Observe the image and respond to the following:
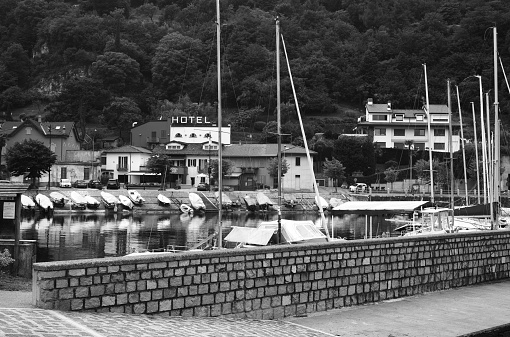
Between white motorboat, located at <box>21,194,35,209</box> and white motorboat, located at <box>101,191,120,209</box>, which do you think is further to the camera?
white motorboat, located at <box>101,191,120,209</box>

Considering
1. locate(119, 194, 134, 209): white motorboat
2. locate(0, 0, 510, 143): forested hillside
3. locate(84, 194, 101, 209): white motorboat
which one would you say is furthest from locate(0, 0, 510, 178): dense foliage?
locate(84, 194, 101, 209): white motorboat

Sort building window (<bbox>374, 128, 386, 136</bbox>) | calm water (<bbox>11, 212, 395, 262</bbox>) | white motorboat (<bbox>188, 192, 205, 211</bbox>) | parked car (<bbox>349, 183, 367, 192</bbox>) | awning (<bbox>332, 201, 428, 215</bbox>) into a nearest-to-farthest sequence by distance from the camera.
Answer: awning (<bbox>332, 201, 428, 215</bbox>) → calm water (<bbox>11, 212, 395, 262</bbox>) → white motorboat (<bbox>188, 192, 205, 211</bbox>) → parked car (<bbox>349, 183, 367, 192</bbox>) → building window (<bbox>374, 128, 386, 136</bbox>)

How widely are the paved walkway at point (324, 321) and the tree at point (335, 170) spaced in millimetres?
69469

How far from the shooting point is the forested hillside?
128625 mm

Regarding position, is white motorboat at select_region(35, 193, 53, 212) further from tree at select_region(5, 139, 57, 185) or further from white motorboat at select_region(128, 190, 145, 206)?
tree at select_region(5, 139, 57, 185)

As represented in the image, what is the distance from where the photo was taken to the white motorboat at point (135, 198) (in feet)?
240

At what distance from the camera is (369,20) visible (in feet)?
616

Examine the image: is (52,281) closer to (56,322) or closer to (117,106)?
(56,322)

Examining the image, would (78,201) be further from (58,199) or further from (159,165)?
(159,165)

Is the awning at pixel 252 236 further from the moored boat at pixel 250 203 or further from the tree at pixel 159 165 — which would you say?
the tree at pixel 159 165

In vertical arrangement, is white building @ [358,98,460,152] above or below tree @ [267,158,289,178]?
above

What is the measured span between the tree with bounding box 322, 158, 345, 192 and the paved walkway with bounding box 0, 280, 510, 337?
2735 inches

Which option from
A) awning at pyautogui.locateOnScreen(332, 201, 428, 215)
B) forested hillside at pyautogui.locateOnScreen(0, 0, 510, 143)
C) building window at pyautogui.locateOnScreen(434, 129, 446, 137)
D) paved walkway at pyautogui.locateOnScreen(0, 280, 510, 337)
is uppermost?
forested hillside at pyautogui.locateOnScreen(0, 0, 510, 143)

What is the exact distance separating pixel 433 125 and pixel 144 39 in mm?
79659
